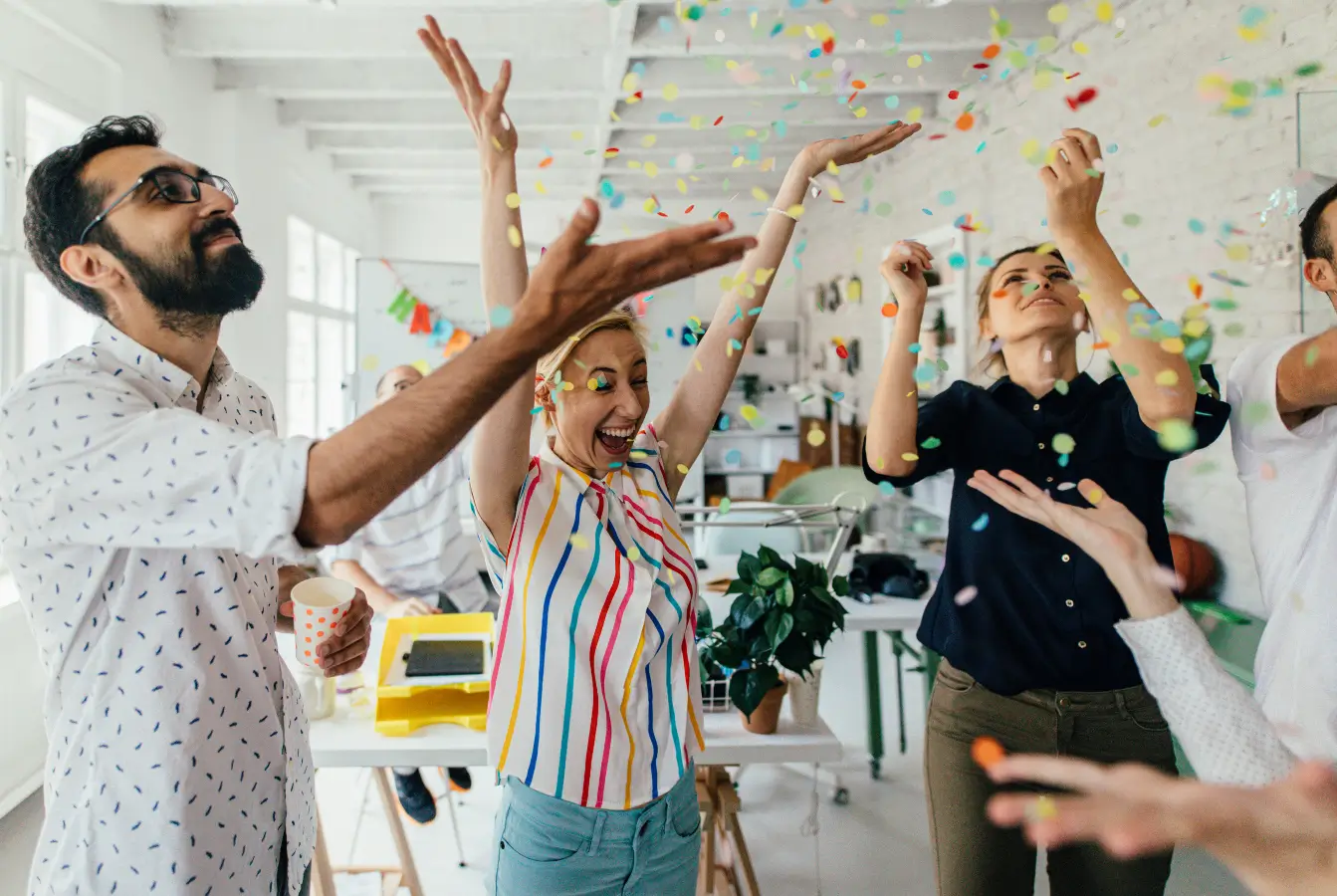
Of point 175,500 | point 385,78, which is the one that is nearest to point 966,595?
point 175,500

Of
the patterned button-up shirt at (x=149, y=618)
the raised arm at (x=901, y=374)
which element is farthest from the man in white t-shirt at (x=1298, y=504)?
the patterned button-up shirt at (x=149, y=618)

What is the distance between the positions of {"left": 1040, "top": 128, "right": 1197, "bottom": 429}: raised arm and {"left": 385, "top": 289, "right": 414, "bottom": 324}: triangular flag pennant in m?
4.60

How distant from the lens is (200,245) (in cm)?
113

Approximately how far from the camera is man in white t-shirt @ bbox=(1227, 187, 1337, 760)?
1.15m

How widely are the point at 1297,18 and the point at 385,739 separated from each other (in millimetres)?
3520

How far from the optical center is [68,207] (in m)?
1.11

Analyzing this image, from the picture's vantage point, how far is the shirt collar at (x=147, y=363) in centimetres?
107

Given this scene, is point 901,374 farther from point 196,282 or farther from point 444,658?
point 444,658

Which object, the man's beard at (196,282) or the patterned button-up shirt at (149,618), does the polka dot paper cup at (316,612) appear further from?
the man's beard at (196,282)

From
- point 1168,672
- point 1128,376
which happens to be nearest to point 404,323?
point 1128,376

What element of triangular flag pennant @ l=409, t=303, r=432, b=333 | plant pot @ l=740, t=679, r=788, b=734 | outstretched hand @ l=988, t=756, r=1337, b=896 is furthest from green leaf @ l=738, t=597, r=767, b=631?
triangular flag pennant @ l=409, t=303, r=432, b=333

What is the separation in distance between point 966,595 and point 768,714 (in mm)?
687

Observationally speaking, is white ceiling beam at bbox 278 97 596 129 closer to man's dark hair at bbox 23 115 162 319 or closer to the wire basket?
the wire basket

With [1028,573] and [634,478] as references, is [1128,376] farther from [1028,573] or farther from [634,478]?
[634,478]
